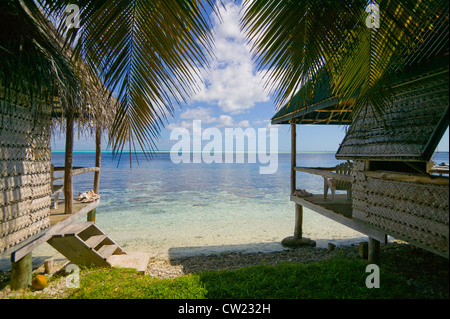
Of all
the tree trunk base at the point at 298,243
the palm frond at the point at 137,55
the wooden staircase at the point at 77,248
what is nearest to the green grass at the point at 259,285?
the wooden staircase at the point at 77,248

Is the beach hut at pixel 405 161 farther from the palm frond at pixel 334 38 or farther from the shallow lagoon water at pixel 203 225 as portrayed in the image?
the shallow lagoon water at pixel 203 225

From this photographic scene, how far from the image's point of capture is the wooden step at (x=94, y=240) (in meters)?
6.12

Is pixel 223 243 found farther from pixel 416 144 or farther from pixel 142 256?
pixel 416 144

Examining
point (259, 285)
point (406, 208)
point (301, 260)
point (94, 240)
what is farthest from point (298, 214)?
point (94, 240)

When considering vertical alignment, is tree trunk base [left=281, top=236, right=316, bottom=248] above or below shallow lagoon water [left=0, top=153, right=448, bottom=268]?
above

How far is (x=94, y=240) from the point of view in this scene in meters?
6.41

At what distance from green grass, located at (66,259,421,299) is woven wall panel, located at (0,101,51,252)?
1.43m

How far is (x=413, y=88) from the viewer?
3.74 metres

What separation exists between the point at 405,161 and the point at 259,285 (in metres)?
3.02

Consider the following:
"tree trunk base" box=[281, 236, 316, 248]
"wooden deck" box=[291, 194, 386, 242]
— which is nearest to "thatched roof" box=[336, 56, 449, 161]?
"wooden deck" box=[291, 194, 386, 242]

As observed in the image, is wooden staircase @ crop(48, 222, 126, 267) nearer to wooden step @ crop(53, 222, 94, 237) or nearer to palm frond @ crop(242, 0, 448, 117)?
wooden step @ crop(53, 222, 94, 237)

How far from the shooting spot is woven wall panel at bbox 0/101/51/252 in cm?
391

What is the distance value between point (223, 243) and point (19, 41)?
9.16 metres

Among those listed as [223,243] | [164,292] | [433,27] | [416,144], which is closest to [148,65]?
[433,27]
